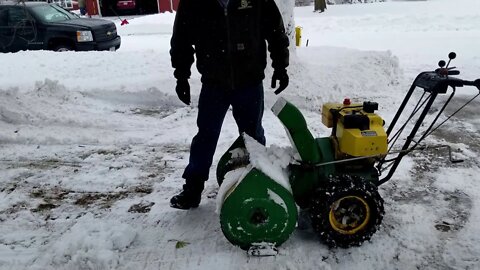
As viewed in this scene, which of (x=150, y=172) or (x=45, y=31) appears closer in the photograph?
(x=150, y=172)

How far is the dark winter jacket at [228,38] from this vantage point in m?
2.95

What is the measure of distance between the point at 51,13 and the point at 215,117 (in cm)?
947

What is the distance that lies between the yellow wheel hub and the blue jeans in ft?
2.89

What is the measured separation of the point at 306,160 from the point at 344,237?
56cm

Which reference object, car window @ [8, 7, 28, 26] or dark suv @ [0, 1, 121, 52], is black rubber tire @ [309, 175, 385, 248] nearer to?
dark suv @ [0, 1, 121, 52]

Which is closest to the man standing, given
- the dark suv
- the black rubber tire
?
the black rubber tire

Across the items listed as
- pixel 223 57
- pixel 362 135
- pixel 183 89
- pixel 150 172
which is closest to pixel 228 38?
pixel 223 57

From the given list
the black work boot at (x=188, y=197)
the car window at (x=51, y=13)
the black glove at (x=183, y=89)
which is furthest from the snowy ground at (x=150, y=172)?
the car window at (x=51, y=13)

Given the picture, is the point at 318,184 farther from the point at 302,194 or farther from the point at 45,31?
the point at 45,31

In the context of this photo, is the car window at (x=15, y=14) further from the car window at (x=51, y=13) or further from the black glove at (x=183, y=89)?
the black glove at (x=183, y=89)

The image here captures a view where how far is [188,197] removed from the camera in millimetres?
3451

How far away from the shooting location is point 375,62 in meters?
7.28

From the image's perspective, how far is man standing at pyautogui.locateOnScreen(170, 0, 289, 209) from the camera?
2.97 m

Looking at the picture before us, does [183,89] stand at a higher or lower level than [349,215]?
higher
